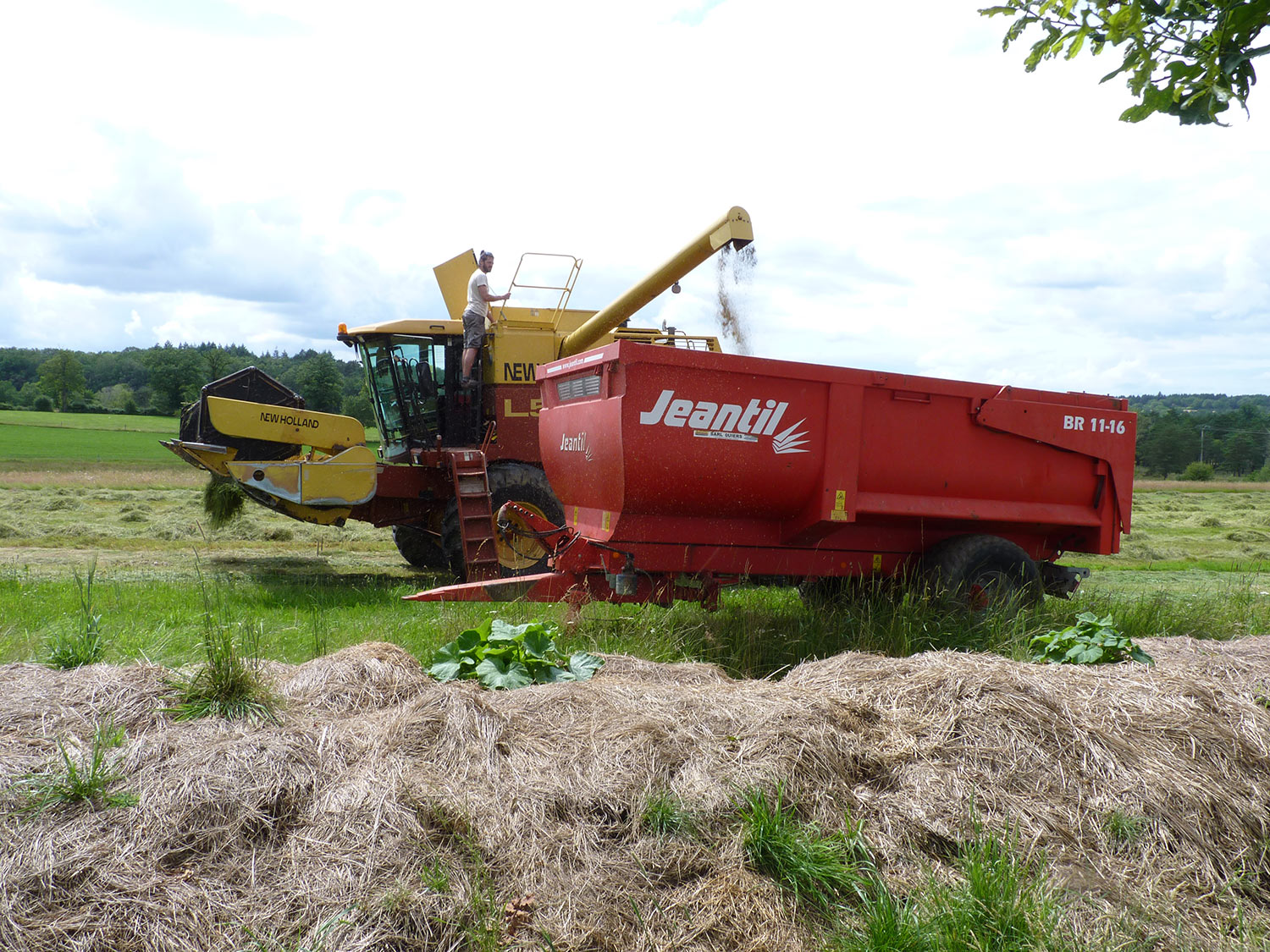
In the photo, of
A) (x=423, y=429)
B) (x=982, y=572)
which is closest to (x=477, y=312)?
(x=423, y=429)

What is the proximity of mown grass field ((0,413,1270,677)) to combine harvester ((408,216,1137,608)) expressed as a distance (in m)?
0.33

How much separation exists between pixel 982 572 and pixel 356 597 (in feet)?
17.8

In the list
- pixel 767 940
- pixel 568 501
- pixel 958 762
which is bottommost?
pixel 767 940

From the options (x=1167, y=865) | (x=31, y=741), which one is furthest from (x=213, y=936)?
(x=1167, y=865)

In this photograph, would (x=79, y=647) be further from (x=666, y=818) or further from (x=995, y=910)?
(x=995, y=910)

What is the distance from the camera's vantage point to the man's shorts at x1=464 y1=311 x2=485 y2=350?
1055 cm

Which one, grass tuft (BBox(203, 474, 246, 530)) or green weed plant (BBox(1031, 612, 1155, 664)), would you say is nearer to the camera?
green weed plant (BBox(1031, 612, 1155, 664))

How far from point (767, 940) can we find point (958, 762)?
1.18 m

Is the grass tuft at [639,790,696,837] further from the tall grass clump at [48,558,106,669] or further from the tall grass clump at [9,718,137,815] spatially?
the tall grass clump at [48,558,106,669]

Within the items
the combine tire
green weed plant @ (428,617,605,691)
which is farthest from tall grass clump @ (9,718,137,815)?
the combine tire

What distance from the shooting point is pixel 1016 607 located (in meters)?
7.03

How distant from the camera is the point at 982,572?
7.16 meters

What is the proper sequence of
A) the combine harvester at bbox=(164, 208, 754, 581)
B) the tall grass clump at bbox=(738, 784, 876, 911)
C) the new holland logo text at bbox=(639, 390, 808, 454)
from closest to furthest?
1. the tall grass clump at bbox=(738, 784, 876, 911)
2. the new holland logo text at bbox=(639, 390, 808, 454)
3. the combine harvester at bbox=(164, 208, 754, 581)

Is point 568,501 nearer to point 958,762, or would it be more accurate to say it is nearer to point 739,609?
point 739,609
